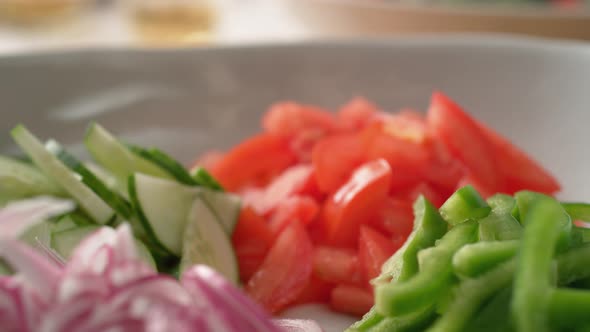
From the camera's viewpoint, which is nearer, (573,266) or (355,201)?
(573,266)

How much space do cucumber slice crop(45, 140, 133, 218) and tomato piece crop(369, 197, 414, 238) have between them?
19.6 inches

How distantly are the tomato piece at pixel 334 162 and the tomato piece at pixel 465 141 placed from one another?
19cm

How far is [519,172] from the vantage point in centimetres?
154

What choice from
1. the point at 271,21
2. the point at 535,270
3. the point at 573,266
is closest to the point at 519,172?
the point at 573,266

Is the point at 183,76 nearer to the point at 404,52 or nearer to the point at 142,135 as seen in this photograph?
the point at 142,135

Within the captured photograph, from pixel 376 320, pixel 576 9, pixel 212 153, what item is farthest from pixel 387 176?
pixel 576 9

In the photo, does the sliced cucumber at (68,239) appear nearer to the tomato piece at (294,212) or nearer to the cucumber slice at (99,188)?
the cucumber slice at (99,188)

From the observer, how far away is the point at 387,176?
1.38m

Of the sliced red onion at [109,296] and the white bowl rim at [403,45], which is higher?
the white bowl rim at [403,45]

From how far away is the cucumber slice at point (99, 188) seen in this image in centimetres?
134

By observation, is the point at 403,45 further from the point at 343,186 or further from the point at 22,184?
the point at 22,184

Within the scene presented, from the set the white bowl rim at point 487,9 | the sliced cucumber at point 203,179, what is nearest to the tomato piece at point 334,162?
the sliced cucumber at point 203,179

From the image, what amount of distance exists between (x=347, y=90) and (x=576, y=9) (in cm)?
101

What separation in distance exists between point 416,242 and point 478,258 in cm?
15
